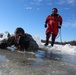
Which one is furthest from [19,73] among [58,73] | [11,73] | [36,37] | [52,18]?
[36,37]

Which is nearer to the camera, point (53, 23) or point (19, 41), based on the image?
point (19, 41)

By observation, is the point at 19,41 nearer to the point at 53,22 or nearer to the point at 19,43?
the point at 19,43

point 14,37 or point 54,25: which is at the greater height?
point 54,25

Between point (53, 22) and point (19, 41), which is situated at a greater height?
point (53, 22)

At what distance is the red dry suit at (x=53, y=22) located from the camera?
12117mm

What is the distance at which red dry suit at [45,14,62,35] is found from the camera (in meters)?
12.1

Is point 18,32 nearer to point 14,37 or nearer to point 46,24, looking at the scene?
point 14,37

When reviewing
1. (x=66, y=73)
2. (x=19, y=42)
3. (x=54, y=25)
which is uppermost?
(x=54, y=25)

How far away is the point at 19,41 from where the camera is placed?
8.35 meters

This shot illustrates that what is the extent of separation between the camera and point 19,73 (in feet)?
13.0

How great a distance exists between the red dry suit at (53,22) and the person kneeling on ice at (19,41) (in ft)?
12.2

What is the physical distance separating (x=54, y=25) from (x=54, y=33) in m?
0.46

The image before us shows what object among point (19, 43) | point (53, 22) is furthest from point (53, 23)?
point (19, 43)

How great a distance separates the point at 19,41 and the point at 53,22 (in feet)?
13.8
